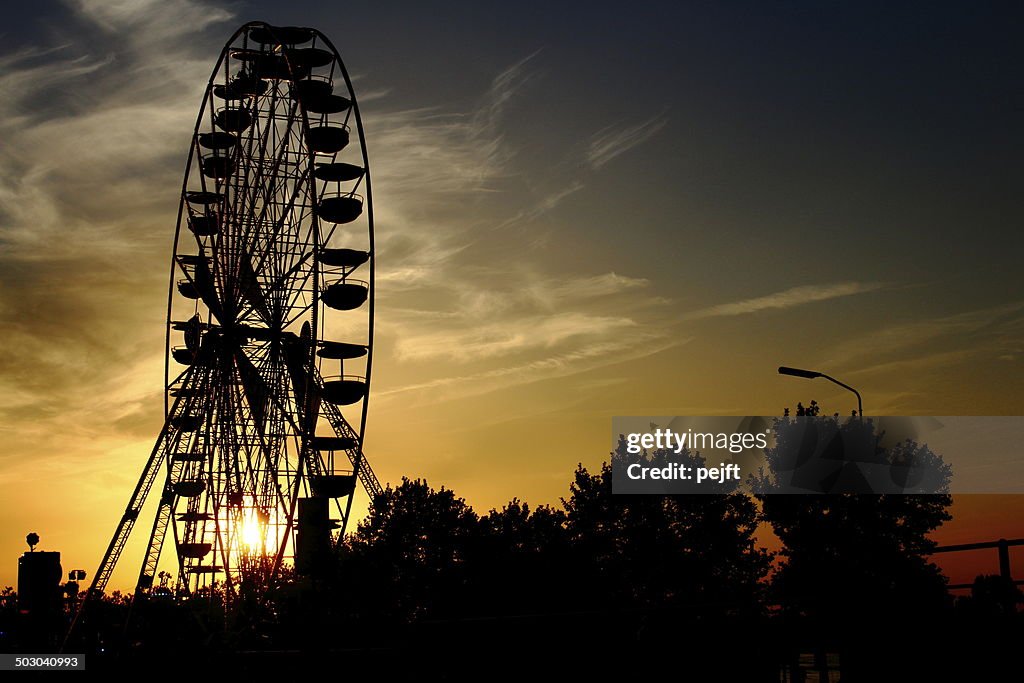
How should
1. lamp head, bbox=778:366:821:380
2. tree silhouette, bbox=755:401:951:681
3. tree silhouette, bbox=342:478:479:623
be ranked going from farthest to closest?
tree silhouette, bbox=342:478:479:623
tree silhouette, bbox=755:401:951:681
lamp head, bbox=778:366:821:380

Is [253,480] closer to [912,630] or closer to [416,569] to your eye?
[912,630]

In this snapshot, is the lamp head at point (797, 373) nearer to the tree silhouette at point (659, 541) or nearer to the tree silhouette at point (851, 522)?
the tree silhouette at point (851, 522)

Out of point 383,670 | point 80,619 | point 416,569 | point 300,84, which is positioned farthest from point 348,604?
point 383,670

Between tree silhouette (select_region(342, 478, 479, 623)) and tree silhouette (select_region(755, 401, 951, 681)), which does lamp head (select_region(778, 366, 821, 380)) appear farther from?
tree silhouette (select_region(342, 478, 479, 623))

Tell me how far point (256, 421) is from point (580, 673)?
2630cm

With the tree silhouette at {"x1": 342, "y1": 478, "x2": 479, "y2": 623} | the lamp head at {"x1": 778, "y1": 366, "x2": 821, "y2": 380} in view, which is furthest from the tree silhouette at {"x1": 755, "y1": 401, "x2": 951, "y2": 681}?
the tree silhouette at {"x1": 342, "y1": 478, "x2": 479, "y2": 623}

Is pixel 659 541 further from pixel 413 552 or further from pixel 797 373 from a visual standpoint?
pixel 797 373

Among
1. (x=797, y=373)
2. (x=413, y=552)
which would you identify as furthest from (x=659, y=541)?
(x=797, y=373)

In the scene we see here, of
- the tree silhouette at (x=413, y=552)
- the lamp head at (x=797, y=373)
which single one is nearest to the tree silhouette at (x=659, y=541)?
the tree silhouette at (x=413, y=552)

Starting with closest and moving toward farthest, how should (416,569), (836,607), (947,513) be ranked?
1. (836,607)
2. (947,513)
3. (416,569)

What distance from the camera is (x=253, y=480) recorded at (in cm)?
4334

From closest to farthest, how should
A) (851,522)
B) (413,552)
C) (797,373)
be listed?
(797,373) < (851,522) < (413,552)

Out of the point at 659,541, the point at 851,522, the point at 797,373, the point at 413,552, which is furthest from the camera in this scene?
the point at 413,552

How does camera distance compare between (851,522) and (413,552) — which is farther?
(413,552)
